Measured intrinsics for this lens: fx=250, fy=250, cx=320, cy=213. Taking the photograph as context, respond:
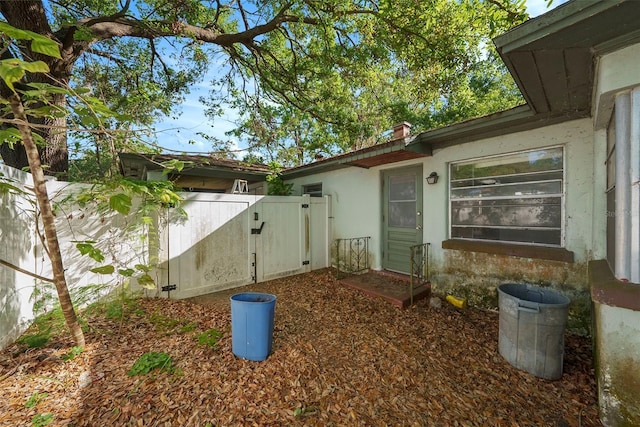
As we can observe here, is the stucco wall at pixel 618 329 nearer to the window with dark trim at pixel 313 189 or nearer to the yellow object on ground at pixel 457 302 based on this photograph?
the yellow object on ground at pixel 457 302

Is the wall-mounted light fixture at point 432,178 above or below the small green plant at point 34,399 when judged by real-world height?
above

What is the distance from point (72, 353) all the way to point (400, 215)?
532 cm

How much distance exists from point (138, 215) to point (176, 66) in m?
5.54

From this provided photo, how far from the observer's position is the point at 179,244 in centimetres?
441

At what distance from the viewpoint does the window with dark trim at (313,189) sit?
739 cm

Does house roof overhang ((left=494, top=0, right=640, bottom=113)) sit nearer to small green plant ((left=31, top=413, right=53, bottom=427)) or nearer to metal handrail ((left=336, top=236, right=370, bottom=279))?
metal handrail ((left=336, top=236, right=370, bottom=279))

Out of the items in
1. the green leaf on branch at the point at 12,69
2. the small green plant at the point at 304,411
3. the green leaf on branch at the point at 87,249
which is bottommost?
the small green plant at the point at 304,411

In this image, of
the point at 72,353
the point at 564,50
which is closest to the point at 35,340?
the point at 72,353

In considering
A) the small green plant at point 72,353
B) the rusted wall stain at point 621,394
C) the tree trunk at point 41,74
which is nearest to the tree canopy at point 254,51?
the tree trunk at point 41,74

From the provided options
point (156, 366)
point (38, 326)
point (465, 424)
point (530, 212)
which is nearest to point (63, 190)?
point (38, 326)

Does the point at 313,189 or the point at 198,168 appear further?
the point at 313,189

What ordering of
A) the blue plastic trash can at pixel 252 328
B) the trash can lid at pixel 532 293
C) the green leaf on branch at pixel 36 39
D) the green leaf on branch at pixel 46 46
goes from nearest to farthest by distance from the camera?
1. the green leaf on branch at pixel 36 39
2. the green leaf on branch at pixel 46 46
3. the blue plastic trash can at pixel 252 328
4. the trash can lid at pixel 532 293

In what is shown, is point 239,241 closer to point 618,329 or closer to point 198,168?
point 198,168

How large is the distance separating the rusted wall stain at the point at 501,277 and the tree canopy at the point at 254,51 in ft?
10.6
